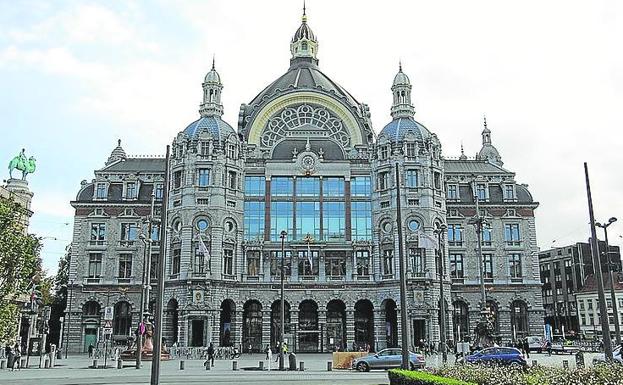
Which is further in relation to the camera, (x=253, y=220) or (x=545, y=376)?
(x=253, y=220)

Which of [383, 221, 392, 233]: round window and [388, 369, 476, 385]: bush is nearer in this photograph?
[388, 369, 476, 385]: bush

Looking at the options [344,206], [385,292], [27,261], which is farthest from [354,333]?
[27,261]

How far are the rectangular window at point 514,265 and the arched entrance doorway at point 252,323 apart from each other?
30.6 m

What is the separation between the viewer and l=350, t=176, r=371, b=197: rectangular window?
76.0m

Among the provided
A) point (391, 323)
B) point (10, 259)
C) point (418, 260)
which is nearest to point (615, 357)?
point (418, 260)

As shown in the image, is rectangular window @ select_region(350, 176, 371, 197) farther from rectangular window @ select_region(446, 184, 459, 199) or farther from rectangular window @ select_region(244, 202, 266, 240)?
rectangular window @ select_region(446, 184, 459, 199)

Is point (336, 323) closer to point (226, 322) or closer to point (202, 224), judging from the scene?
point (226, 322)

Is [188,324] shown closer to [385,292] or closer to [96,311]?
[96,311]

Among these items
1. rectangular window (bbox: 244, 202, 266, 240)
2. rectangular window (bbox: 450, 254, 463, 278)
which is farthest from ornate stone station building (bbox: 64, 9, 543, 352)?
rectangular window (bbox: 450, 254, 463, 278)

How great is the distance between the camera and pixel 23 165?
75.4 meters

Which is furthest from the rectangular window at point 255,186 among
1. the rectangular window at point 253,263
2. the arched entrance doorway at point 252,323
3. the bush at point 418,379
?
the bush at point 418,379

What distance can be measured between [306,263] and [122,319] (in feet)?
73.8

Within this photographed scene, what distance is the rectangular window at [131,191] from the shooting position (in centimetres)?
8044

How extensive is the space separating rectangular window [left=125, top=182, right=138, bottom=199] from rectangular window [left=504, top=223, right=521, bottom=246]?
45.7m
